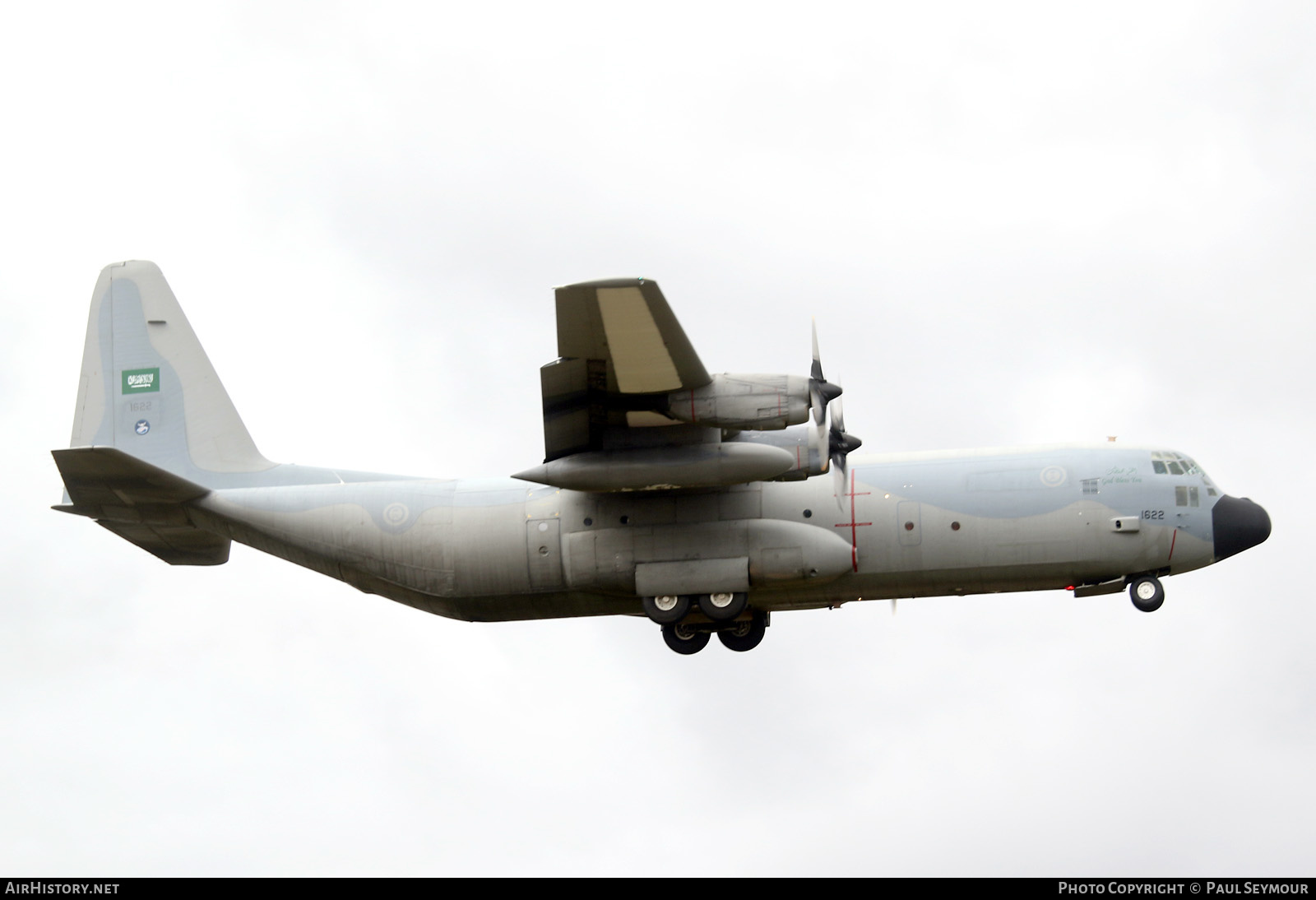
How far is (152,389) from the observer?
2650 cm

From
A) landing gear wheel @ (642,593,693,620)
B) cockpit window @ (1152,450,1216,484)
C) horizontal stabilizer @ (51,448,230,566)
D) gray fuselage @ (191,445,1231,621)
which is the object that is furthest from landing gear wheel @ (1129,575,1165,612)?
horizontal stabilizer @ (51,448,230,566)

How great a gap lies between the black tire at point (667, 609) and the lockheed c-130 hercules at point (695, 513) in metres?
0.03

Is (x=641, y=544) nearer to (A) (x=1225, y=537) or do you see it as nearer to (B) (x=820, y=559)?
(B) (x=820, y=559)

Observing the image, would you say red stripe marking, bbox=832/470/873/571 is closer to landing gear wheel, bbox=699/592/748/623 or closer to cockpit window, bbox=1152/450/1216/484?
landing gear wheel, bbox=699/592/748/623

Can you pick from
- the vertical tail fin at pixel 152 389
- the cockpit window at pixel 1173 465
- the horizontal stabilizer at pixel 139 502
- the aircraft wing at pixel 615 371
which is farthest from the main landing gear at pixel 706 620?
the horizontal stabilizer at pixel 139 502

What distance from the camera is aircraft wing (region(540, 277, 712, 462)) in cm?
1975

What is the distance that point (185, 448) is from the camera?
2605cm

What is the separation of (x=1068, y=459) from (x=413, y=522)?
1045 cm

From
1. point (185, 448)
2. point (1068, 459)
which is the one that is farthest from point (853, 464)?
point (185, 448)

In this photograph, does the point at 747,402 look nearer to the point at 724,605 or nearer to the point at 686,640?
the point at 724,605

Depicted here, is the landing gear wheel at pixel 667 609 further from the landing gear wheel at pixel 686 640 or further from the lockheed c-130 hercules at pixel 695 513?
the landing gear wheel at pixel 686 640
